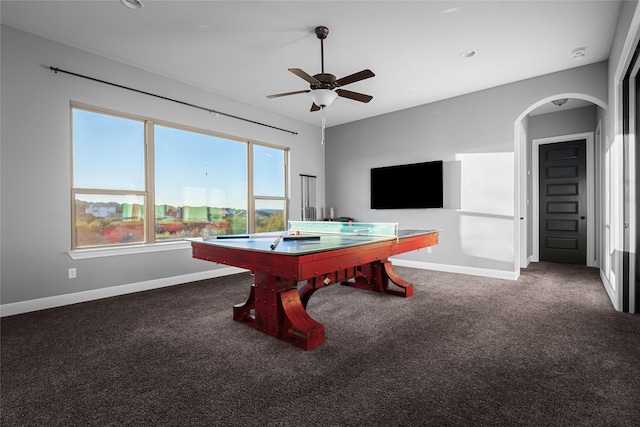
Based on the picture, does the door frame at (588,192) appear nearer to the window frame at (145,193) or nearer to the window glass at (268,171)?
the window glass at (268,171)

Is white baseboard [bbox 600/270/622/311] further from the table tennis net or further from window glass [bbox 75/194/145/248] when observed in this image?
window glass [bbox 75/194/145/248]

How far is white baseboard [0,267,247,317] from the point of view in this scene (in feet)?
9.89

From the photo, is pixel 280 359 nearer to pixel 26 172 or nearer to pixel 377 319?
pixel 377 319

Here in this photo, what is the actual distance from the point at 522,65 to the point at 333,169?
361 cm

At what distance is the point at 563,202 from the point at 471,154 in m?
2.28

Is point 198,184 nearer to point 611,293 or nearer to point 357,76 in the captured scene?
point 357,76

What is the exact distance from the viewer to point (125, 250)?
146 inches

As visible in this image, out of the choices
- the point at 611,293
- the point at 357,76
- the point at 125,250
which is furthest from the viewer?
the point at 125,250

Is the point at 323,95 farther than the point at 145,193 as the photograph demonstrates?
No

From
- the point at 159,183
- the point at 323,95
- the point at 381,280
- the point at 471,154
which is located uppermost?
the point at 323,95

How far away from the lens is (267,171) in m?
5.50

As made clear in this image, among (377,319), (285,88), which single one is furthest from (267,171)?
(377,319)

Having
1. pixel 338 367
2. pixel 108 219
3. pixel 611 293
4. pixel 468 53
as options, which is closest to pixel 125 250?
pixel 108 219

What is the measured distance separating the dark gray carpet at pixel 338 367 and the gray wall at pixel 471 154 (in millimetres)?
1456
